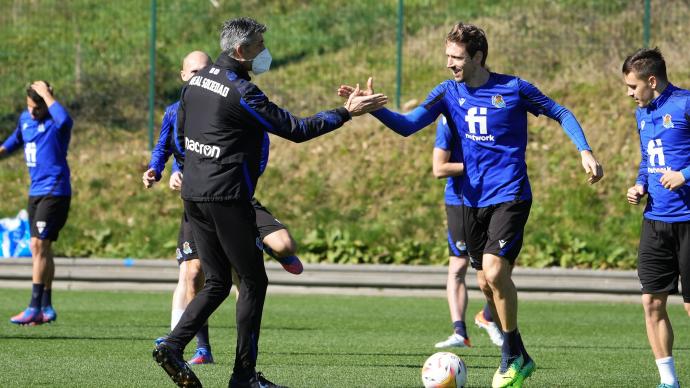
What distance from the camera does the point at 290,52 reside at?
21.1m

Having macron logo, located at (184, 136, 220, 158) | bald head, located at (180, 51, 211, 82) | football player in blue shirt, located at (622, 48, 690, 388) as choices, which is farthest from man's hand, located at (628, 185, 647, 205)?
bald head, located at (180, 51, 211, 82)

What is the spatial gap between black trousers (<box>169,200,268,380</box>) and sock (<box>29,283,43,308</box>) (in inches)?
196

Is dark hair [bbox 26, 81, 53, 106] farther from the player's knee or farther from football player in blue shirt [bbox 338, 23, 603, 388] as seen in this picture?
football player in blue shirt [bbox 338, 23, 603, 388]

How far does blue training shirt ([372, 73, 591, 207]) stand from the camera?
779 centimetres

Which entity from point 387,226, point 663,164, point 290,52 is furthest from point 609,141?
point 663,164

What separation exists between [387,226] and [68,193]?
6.64 meters

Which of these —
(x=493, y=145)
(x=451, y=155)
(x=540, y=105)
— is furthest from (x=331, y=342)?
(x=540, y=105)

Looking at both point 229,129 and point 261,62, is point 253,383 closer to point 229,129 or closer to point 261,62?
point 229,129

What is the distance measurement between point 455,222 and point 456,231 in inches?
3.9

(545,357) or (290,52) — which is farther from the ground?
(290,52)

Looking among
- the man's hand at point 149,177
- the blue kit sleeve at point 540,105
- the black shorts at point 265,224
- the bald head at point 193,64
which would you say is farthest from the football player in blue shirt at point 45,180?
the blue kit sleeve at point 540,105

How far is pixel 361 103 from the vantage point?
23.7ft

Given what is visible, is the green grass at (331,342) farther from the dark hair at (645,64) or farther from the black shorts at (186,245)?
the dark hair at (645,64)

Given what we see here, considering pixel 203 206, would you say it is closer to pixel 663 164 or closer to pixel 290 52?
pixel 663 164
